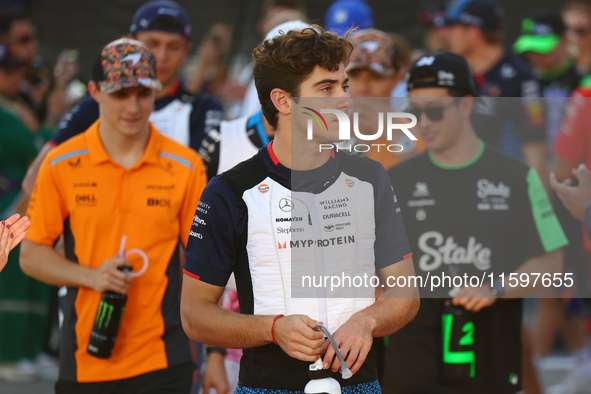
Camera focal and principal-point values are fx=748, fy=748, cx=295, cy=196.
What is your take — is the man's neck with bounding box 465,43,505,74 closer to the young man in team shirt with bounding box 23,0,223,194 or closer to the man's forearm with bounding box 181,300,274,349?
the young man in team shirt with bounding box 23,0,223,194

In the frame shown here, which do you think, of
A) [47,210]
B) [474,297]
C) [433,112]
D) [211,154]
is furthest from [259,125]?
[474,297]

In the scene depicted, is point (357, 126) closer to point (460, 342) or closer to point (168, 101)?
point (460, 342)

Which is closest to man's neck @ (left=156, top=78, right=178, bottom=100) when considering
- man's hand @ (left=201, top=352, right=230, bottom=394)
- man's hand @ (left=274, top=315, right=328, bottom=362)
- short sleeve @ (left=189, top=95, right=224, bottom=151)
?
short sleeve @ (left=189, top=95, right=224, bottom=151)

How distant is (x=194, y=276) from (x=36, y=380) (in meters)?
5.06

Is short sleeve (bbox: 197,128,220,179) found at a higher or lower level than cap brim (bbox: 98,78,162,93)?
lower

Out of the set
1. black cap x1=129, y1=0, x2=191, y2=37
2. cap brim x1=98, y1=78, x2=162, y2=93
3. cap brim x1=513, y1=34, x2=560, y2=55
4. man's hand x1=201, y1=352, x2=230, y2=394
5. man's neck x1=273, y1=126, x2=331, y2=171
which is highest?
cap brim x1=513, y1=34, x2=560, y2=55

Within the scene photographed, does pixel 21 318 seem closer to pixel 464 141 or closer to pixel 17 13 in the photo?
pixel 17 13

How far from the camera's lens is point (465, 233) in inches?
127

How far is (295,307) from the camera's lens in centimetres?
242

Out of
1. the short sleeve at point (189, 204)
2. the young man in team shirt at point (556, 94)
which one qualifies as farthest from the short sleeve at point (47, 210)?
the young man in team shirt at point (556, 94)

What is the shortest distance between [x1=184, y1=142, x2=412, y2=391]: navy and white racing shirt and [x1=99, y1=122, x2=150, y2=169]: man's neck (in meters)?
1.25

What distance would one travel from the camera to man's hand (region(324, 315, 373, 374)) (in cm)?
218

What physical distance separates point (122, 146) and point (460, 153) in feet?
5.34

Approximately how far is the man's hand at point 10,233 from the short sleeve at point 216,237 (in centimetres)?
67
